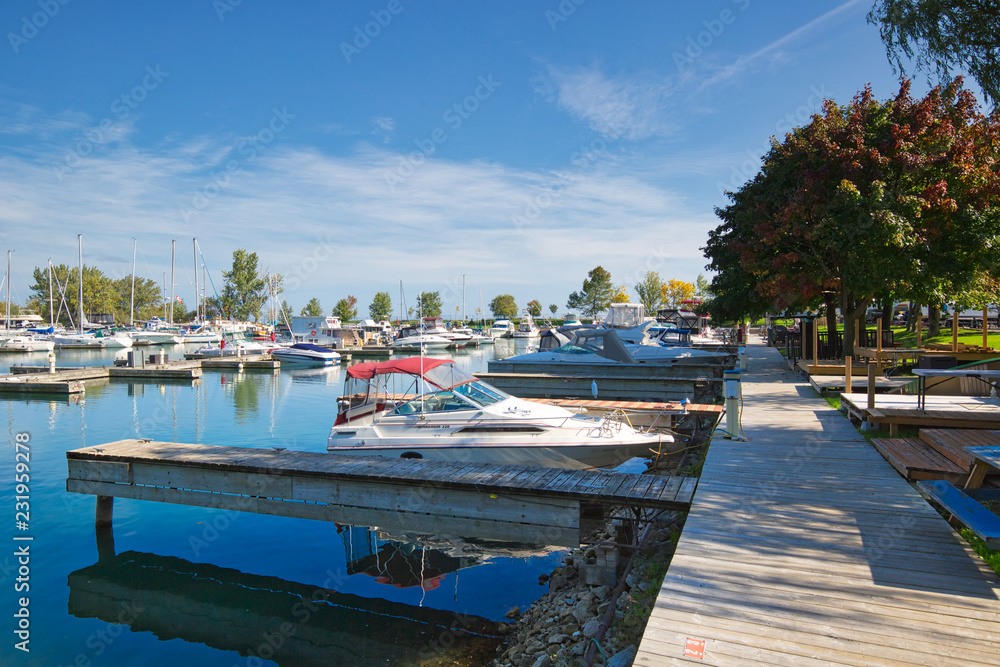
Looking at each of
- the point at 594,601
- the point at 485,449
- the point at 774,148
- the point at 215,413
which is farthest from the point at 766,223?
the point at 215,413

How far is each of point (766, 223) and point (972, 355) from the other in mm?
6744

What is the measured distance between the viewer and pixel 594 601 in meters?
7.40

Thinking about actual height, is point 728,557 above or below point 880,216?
below

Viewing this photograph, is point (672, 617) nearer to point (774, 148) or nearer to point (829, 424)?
point (829, 424)

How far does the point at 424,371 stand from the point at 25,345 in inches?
2718

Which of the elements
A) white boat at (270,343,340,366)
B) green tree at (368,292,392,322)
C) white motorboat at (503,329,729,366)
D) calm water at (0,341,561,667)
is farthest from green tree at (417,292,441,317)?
calm water at (0,341,561,667)

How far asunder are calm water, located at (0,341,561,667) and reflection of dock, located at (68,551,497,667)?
1.0 inches

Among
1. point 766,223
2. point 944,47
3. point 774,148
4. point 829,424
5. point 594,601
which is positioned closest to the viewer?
point 594,601

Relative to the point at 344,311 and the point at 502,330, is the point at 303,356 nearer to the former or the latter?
the point at 502,330

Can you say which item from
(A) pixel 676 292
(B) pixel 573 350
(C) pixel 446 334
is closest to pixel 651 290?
(A) pixel 676 292

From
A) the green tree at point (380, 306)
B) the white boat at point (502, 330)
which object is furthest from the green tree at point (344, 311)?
the white boat at point (502, 330)

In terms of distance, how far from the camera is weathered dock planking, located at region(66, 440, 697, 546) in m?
7.93

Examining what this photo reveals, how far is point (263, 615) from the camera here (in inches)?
334

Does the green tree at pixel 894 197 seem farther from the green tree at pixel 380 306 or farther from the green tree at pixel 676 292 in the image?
the green tree at pixel 380 306
